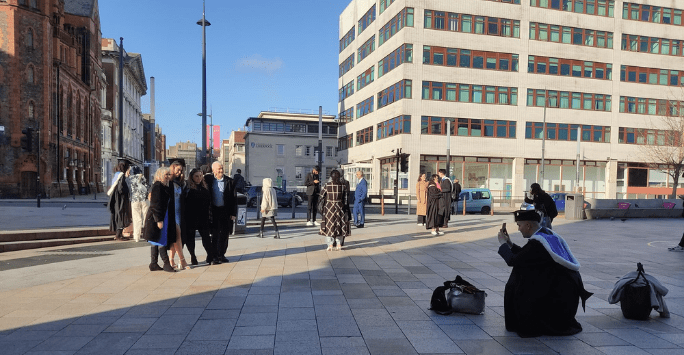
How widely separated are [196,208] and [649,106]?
4515 cm

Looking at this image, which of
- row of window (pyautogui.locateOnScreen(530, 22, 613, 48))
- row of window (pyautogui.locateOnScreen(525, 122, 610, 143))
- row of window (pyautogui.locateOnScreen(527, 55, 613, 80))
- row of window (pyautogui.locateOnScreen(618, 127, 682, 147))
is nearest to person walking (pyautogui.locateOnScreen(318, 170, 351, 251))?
row of window (pyautogui.locateOnScreen(525, 122, 610, 143))

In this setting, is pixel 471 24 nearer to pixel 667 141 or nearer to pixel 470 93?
pixel 470 93

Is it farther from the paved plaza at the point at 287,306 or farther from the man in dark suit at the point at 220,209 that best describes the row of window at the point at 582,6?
the man in dark suit at the point at 220,209

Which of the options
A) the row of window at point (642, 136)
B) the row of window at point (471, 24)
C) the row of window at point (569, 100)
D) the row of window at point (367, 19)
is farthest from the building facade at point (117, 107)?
the row of window at point (642, 136)

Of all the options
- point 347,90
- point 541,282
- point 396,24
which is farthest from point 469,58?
point 541,282

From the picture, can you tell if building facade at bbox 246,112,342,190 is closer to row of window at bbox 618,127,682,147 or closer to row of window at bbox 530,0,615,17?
row of window at bbox 530,0,615,17

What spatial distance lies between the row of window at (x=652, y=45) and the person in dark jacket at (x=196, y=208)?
143 ft

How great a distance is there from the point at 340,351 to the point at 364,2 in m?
44.8

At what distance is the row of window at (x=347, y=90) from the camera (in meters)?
48.5

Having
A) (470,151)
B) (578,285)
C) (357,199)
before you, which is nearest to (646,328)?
(578,285)

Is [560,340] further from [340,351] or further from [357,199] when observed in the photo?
[357,199]

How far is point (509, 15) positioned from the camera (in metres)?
37.2

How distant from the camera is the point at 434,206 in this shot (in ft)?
43.2

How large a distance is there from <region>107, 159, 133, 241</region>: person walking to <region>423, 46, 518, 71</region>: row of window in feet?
95.8
